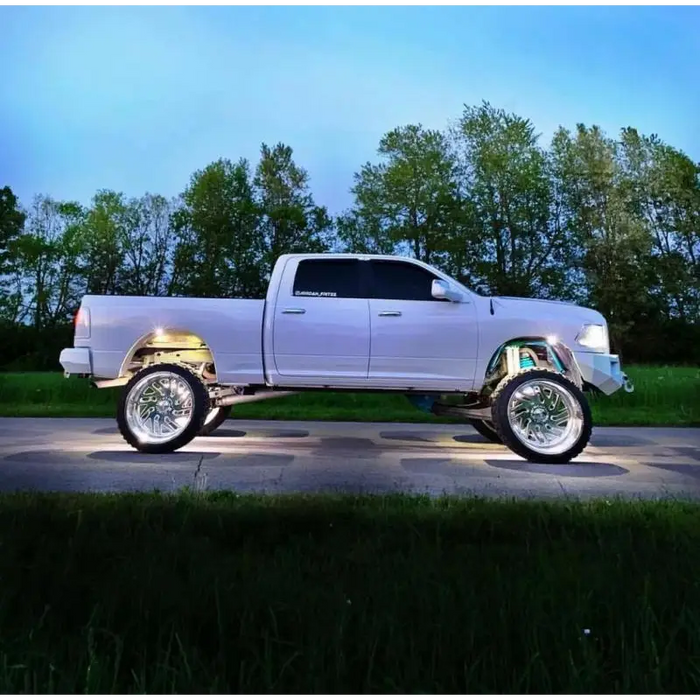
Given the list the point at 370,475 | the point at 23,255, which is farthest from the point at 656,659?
the point at 23,255

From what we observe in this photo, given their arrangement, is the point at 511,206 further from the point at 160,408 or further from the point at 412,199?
the point at 160,408

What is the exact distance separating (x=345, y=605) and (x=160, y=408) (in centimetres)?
570

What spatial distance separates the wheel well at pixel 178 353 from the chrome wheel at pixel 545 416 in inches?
135

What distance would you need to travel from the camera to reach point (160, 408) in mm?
7855

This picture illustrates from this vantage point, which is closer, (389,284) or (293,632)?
(293,632)

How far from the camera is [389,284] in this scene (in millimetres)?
8258

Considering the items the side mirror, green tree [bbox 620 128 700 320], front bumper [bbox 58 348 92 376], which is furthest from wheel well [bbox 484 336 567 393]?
green tree [bbox 620 128 700 320]

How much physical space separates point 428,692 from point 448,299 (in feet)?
20.7

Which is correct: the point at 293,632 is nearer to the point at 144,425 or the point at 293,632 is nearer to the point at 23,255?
the point at 144,425

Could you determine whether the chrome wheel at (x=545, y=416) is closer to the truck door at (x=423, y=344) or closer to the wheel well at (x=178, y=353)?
the truck door at (x=423, y=344)

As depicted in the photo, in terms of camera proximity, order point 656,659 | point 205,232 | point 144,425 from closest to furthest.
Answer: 1. point 656,659
2. point 144,425
3. point 205,232

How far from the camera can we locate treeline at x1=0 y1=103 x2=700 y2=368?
36781mm

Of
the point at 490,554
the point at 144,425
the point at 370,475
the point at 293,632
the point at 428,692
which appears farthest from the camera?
the point at 144,425

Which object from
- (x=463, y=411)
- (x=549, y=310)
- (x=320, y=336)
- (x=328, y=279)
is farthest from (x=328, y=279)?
(x=549, y=310)
